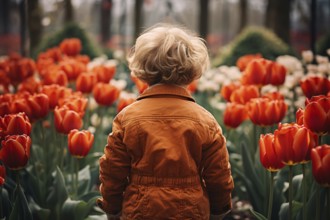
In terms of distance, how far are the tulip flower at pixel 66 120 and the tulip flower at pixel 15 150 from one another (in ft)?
1.57

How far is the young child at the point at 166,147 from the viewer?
210cm

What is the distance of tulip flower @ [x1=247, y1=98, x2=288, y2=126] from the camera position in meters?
2.83

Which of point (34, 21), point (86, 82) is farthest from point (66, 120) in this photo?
point (34, 21)

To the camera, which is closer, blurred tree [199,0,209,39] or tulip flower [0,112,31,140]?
tulip flower [0,112,31,140]

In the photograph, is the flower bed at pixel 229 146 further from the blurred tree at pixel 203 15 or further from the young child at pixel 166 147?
the blurred tree at pixel 203 15

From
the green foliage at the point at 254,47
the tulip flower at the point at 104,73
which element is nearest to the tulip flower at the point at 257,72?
the tulip flower at the point at 104,73

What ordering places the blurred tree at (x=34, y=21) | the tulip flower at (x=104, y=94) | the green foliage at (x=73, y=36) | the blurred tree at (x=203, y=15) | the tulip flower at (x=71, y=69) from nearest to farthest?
the tulip flower at (x=104, y=94) → the tulip flower at (x=71, y=69) → the green foliage at (x=73, y=36) → the blurred tree at (x=34, y=21) → the blurred tree at (x=203, y=15)

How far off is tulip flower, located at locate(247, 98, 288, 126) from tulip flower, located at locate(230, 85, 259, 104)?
1.35 ft

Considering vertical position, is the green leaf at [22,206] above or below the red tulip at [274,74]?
below

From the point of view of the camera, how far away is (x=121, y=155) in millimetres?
2182

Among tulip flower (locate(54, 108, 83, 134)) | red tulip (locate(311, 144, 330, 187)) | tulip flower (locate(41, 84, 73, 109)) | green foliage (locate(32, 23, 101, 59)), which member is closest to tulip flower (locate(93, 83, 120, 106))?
tulip flower (locate(41, 84, 73, 109))

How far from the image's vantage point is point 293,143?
6.92 feet

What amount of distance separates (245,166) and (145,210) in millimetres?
1099

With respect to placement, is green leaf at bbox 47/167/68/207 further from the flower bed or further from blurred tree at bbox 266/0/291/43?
blurred tree at bbox 266/0/291/43
